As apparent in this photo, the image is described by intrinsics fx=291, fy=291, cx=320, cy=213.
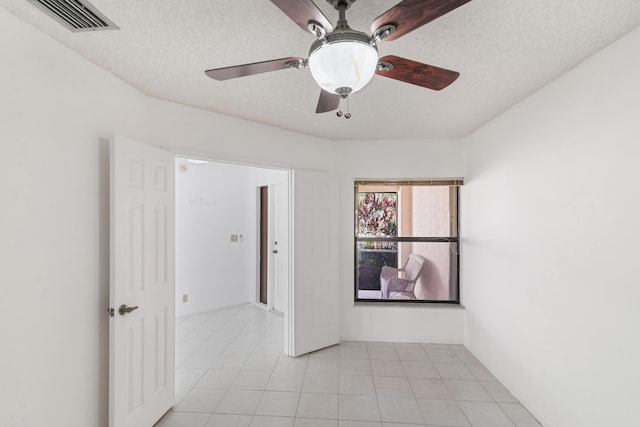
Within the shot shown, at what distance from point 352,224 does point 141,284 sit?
2294 mm

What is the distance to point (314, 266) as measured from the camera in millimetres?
3299

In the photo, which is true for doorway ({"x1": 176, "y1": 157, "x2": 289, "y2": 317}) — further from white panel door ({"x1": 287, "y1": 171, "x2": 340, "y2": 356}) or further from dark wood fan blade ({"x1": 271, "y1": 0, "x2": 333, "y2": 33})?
dark wood fan blade ({"x1": 271, "y1": 0, "x2": 333, "y2": 33})

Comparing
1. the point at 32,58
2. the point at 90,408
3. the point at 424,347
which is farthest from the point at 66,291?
the point at 424,347

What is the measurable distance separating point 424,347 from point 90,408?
3074 mm

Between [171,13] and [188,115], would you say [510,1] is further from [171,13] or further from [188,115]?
[188,115]

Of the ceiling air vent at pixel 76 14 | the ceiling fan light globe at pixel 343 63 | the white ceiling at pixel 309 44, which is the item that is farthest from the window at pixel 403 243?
the ceiling air vent at pixel 76 14

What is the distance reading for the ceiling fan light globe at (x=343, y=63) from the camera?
101 cm

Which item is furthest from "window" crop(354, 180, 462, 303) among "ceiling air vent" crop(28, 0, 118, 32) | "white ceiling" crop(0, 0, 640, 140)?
"ceiling air vent" crop(28, 0, 118, 32)

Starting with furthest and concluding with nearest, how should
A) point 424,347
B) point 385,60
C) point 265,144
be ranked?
point 424,347 → point 265,144 → point 385,60

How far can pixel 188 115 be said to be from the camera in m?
2.48

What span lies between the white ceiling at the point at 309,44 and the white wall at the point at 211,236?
246 centimetres

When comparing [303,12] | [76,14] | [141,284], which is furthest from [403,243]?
[76,14]

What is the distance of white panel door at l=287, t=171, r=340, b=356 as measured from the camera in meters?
3.17

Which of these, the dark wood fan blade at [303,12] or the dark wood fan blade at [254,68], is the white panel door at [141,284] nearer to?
the dark wood fan blade at [254,68]
